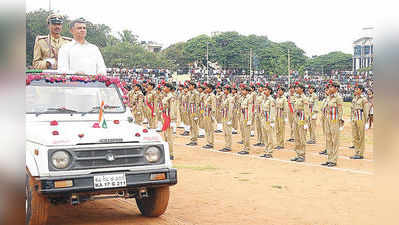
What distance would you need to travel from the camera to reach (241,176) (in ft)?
33.7

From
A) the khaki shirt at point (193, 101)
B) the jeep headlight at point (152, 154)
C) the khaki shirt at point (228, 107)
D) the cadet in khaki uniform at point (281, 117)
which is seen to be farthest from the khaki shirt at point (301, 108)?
the jeep headlight at point (152, 154)

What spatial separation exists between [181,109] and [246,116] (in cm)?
613

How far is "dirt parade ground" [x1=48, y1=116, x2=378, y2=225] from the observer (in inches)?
259

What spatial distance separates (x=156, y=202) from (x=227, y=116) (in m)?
9.57

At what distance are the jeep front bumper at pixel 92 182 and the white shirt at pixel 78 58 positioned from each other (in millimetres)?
2334

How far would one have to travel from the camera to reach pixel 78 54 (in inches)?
292

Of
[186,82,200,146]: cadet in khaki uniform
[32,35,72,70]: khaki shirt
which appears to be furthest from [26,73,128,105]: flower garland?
[186,82,200,146]: cadet in khaki uniform

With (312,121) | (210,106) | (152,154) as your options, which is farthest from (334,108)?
(152,154)

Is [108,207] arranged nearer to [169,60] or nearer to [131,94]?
[131,94]

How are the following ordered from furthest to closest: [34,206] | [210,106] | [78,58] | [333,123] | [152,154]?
[210,106]
[333,123]
[78,58]
[152,154]
[34,206]

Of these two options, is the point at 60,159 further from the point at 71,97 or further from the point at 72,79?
the point at 72,79

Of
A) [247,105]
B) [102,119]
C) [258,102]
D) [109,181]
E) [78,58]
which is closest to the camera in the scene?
[109,181]
